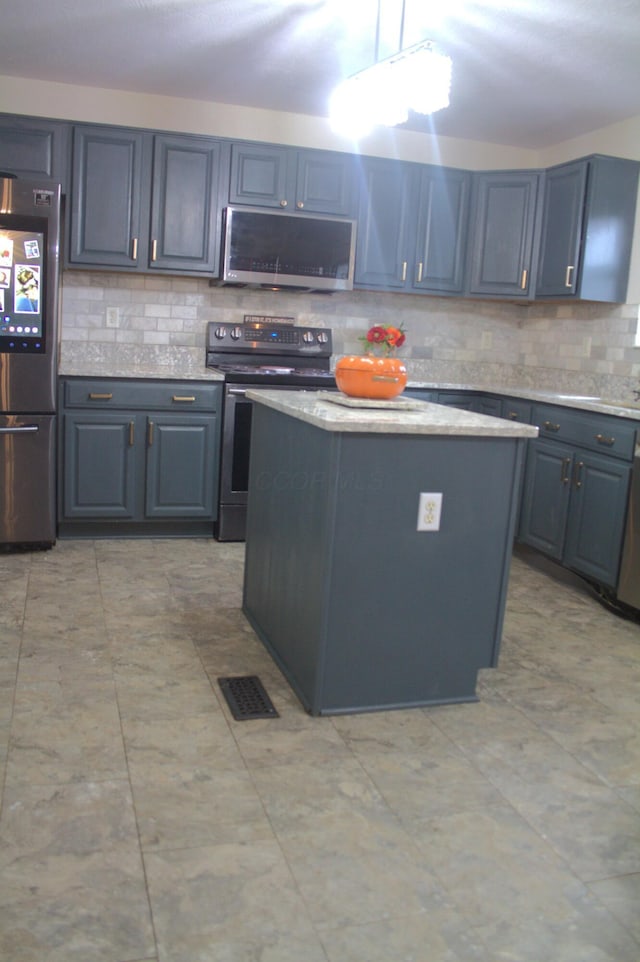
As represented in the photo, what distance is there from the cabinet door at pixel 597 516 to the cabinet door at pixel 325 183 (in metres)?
2.04

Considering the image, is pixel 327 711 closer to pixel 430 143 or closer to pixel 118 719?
pixel 118 719

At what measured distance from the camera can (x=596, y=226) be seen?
4.64m

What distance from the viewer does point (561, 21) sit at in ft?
11.0

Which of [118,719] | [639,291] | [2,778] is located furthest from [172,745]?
[639,291]

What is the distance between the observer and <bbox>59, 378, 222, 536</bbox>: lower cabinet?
447cm

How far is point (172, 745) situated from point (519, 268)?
12.4 feet

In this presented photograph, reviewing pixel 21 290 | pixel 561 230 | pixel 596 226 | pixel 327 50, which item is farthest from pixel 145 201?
pixel 596 226

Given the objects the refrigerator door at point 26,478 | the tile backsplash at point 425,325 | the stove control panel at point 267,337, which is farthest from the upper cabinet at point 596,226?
the refrigerator door at point 26,478

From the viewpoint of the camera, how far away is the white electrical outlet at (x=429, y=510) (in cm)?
263

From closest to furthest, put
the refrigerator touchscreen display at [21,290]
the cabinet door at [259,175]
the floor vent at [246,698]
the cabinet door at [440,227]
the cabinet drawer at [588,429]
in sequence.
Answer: the floor vent at [246,698], the cabinet drawer at [588,429], the refrigerator touchscreen display at [21,290], the cabinet door at [259,175], the cabinet door at [440,227]

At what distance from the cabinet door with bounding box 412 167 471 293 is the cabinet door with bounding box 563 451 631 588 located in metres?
1.63

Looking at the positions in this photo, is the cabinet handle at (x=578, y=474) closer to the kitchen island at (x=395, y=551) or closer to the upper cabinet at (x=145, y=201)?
the kitchen island at (x=395, y=551)

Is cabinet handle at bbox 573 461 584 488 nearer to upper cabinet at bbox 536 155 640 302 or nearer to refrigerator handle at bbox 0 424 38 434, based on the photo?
upper cabinet at bbox 536 155 640 302

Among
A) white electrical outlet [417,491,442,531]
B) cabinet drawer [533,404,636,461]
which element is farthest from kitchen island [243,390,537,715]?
cabinet drawer [533,404,636,461]
